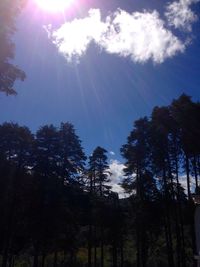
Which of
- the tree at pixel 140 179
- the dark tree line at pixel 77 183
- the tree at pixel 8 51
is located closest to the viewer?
the tree at pixel 8 51

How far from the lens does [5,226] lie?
1339 inches

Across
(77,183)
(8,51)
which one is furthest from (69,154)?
(8,51)

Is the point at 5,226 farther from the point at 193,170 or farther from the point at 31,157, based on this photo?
the point at 193,170

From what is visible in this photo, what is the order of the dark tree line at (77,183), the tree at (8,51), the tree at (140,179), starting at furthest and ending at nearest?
the tree at (140,179), the dark tree line at (77,183), the tree at (8,51)

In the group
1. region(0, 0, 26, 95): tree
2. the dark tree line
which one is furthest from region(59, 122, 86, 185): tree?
region(0, 0, 26, 95): tree

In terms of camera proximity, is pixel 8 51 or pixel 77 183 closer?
pixel 8 51

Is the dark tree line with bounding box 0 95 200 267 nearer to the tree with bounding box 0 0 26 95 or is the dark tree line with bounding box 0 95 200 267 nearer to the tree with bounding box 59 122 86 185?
the tree with bounding box 59 122 86 185

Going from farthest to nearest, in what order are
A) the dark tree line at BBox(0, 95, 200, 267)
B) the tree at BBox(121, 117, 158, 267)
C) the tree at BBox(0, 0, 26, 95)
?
the tree at BBox(121, 117, 158, 267)
the dark tree line at BBox(0, 95, 200, 267)
the tree at BBox(0, 0, 26, 95)

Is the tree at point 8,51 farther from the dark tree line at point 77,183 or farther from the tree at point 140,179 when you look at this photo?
the tree at point 140,179

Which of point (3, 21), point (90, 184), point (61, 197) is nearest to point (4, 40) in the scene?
point (3, 21)

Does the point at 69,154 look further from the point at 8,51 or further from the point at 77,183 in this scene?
the point at 8,51

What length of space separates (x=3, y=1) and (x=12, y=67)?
2.33 metres

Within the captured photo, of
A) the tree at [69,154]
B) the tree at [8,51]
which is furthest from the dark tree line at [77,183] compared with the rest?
the tree at [8,51]

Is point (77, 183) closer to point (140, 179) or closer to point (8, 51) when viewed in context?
point (140, 179)
